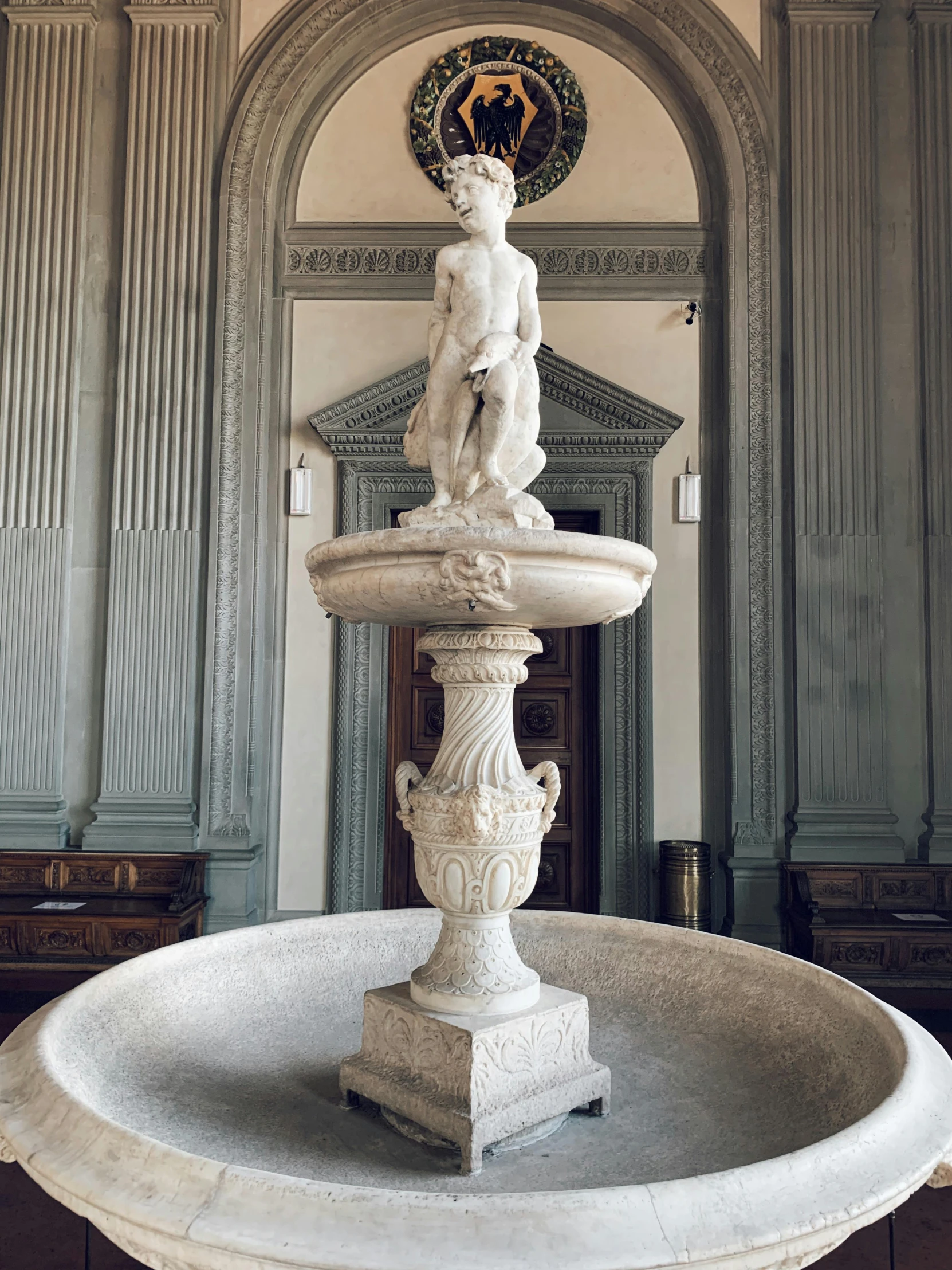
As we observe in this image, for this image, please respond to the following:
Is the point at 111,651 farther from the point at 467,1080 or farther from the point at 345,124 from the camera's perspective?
the point at 467,1080

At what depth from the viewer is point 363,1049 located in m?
2.66

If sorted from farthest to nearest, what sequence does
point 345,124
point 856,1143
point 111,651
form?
point 345,124, point 111,651, point 856,1143

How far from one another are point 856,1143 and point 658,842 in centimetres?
469

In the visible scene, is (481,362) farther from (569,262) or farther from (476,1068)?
(569,262)

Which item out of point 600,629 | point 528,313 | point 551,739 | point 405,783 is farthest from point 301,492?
point 405,783

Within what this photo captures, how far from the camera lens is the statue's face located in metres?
2.73

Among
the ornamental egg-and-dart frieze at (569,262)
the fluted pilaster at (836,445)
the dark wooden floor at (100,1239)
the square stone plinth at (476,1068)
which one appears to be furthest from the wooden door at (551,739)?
the square stone plinth at (476,1068)

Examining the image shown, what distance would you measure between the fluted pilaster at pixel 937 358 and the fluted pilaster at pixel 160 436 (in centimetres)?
482

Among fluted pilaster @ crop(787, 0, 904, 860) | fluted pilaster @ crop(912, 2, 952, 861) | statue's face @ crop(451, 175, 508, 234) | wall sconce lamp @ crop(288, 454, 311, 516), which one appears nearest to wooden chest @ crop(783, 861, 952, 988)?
fluted pilaster @ crop(787, 0, 904, 860)

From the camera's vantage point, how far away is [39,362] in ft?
21.2

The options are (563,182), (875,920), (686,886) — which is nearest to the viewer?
(875,920)

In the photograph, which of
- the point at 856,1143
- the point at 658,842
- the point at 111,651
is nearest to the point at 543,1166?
the point at 856,1143

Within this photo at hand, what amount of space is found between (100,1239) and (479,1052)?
162 centimetres

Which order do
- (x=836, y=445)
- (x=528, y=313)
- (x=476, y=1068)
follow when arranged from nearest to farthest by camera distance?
(x=476, y=1068) → (x=528, y=313) → (x=836, y=445)
